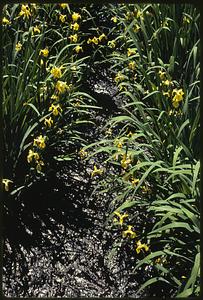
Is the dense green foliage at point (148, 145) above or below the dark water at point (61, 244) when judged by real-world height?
above

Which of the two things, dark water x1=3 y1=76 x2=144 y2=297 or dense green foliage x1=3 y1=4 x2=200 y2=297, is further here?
dark water x1=3 y1=76 x2=144 y2=297

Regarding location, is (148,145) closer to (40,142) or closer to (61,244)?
(40,142)

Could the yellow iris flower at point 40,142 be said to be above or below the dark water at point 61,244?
above

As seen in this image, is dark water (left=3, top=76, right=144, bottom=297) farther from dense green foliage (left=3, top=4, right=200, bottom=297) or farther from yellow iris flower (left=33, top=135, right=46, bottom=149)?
yellow iris flower (left=33, top=135, right=46, bottom=149)

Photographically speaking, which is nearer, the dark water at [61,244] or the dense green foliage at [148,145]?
the dense green foliage at [148,145]

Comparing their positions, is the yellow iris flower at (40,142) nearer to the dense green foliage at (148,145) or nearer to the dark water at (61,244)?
the dense green foliage at (148,145)

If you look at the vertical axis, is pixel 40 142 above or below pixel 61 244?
above

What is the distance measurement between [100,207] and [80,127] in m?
0.52

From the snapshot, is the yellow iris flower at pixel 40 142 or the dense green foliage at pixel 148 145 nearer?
the dense green foliage at pixel 148 145

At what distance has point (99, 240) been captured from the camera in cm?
210

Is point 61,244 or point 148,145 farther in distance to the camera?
point 61,244

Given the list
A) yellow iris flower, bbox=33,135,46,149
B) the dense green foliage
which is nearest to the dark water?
the dense green foliage

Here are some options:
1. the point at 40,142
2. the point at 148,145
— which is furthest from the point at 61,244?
the point at 148,145

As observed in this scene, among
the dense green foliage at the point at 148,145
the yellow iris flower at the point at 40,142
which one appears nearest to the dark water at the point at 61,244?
the dense green foliage at the point at 148,145
